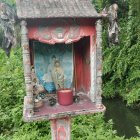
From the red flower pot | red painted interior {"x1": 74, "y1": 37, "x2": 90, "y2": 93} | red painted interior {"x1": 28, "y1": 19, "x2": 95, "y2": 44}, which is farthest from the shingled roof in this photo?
the red flower pot

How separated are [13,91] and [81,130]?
2.77 m

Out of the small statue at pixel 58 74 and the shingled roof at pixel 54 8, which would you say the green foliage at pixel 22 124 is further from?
the shingled roof at pixel 54 8

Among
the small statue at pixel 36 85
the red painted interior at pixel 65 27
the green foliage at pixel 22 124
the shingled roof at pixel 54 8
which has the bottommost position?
the green foliage at pixel 22 124

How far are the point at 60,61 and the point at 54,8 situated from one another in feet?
2.82

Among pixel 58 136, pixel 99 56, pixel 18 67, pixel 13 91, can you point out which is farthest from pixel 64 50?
pixel 18 67

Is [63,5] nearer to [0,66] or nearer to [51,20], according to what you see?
[51,20]

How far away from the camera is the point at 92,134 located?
5.53m

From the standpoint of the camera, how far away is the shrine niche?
10.5 ft

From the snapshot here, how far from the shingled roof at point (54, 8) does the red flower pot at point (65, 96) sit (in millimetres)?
1039

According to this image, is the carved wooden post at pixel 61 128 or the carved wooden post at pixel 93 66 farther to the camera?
the carved wooden post at pixel 61 128

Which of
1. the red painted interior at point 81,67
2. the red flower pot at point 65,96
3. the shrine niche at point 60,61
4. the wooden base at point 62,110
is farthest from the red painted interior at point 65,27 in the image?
the wooden base at point 62,110

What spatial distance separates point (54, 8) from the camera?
10.7ft

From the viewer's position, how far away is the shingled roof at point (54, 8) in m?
3.12

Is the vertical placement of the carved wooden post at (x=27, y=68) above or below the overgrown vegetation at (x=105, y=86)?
above
